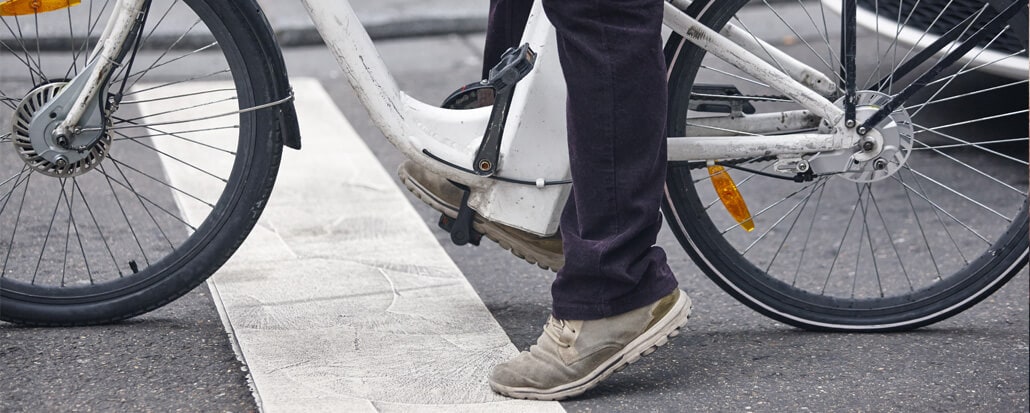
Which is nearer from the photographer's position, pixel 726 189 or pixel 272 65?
pixel 272 65

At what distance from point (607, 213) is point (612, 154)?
117 millimetres

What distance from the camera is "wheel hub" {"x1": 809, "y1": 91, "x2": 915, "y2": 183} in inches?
103

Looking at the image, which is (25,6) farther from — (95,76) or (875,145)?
(875,145)

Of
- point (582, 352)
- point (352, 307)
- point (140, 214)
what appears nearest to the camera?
point (582, 352)

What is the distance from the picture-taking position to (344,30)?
2.55 metres

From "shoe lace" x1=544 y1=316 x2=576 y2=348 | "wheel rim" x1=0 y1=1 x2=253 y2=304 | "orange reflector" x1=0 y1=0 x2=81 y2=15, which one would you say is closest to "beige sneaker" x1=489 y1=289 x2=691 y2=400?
"shoe lace" x1=544 y1=316 x2=576 y2=348

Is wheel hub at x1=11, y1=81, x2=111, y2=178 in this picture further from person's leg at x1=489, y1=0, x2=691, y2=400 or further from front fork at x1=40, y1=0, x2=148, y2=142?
person's leg at x1=489, y1=0, x2=691, y2=400

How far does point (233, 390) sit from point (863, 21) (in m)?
2.71

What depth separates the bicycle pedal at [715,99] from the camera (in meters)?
2.70

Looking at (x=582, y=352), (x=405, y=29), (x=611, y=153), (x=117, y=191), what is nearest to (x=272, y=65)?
(x=611, y=153)

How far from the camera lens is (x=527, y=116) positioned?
8.40 ft

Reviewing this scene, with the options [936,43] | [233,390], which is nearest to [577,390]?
[233,390]

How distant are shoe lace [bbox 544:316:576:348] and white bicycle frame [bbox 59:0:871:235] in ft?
0.82

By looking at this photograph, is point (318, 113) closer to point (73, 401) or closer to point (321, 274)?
point (321, 274)
